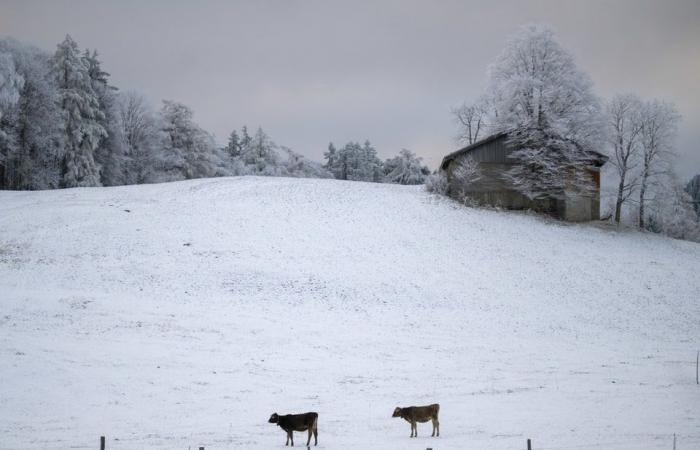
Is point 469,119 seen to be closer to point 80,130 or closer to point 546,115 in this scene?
point 546,115

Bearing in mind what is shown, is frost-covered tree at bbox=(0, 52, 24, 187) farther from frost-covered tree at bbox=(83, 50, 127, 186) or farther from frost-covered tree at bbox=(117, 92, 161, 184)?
frost-covered tree at bbox=(117, 92, 161, 184)

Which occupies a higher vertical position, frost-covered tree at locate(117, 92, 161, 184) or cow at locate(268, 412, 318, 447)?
frost-covered tree at locate(117, 92, 161, 184)

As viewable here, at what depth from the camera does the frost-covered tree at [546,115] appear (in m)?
45.6

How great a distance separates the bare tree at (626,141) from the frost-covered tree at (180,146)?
Answer: 49.1m

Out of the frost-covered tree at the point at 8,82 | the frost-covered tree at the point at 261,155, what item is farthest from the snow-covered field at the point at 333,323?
the frost-covered tree at the point at 261,155

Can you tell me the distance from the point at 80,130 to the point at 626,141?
53.7m

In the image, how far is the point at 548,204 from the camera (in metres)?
47.8

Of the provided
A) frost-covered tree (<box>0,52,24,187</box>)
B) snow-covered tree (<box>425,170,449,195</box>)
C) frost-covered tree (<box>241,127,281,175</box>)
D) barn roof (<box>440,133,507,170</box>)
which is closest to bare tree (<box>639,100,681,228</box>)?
barn roof (<box>440,133,507,170</box>)

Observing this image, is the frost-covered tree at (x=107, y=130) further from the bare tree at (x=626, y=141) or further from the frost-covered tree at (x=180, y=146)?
the bare tree at (x=626, y=141)

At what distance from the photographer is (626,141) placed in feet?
159

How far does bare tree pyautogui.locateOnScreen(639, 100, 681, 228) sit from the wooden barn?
414cm

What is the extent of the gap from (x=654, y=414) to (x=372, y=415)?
8592mm

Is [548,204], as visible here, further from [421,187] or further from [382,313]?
[382,313]

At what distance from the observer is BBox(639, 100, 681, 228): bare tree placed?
47812 millimetres
